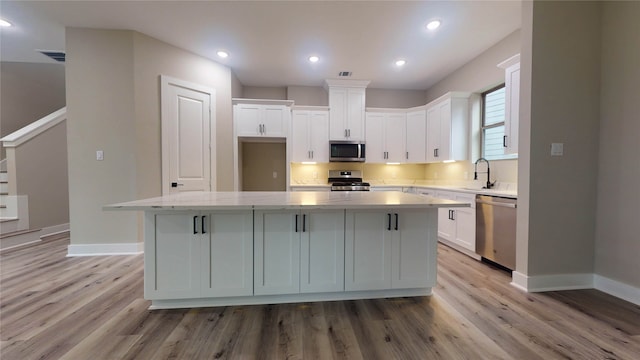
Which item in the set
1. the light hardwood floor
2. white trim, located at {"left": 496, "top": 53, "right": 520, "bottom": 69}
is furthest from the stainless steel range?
white trim, located at {"left": 496, "top": 53, "right": 520, "bottom": 69}

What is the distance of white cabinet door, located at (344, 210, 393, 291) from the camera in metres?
2.11

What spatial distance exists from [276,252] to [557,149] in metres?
2.69

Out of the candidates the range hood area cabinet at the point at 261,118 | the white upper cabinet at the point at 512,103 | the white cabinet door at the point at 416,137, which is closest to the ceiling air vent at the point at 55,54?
the range hood area cabinet at the point at 261,118

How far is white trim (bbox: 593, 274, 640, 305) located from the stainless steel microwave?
341 centimetres

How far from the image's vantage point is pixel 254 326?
1796 mm

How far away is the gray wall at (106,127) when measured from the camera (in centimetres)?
325

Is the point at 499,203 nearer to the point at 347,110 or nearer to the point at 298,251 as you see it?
the point at 298,251

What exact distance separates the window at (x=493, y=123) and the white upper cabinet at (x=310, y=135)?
264 centimetres

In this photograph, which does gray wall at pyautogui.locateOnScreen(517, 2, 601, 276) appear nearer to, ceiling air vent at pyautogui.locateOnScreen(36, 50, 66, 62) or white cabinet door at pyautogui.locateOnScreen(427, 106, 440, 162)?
white cabinet door at pyautogui.locateOnScreen(427, 106, 440, 162)

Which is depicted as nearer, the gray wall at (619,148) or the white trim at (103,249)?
the gray wall at (619,148)

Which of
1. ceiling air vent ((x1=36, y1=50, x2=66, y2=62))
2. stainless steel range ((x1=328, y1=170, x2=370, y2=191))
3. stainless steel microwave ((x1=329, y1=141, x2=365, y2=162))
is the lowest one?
stainless steel range ((x1=328, y1=170, x2=370, y2=191))

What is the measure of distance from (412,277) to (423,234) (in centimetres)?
38

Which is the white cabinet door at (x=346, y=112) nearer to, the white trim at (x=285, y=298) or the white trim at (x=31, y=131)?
the white trim at (x=285, y=298)

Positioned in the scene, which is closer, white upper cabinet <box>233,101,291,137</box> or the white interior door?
the white interior door
